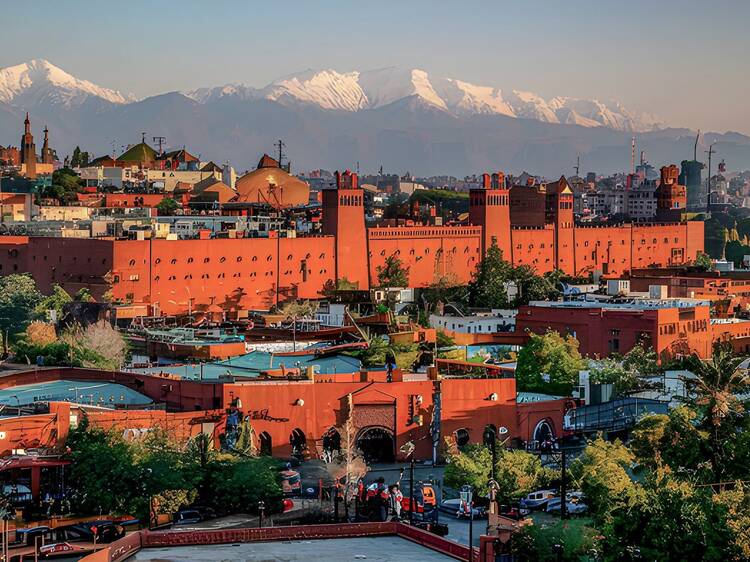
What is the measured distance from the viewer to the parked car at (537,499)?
90.2 feet

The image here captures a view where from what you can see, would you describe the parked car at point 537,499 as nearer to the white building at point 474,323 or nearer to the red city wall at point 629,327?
the red city wall at point 629,327

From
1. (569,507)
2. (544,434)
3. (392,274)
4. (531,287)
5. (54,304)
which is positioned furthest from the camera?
(392,274)

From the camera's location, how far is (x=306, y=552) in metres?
20.3

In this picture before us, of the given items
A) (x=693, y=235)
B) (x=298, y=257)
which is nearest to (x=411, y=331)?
(x=298, y=257)

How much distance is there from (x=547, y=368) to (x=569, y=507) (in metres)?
11.1

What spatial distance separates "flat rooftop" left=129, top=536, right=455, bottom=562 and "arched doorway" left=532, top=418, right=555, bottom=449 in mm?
12085

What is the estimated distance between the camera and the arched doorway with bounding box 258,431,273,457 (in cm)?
3042

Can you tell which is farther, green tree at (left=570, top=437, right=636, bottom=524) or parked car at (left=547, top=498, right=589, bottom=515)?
parked car at (left=547, top=498, right=589, bottom=515)

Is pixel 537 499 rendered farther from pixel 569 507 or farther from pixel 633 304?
pixel 633 304

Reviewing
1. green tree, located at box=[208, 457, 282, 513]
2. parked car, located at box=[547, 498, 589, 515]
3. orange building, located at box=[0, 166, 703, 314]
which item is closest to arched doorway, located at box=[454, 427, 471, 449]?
parked car, located at box=[547, 498, 589, 515]

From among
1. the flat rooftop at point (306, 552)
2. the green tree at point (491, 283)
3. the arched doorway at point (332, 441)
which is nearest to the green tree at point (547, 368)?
the arched doorway at point (332, 441)

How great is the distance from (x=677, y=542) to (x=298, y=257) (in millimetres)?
42507

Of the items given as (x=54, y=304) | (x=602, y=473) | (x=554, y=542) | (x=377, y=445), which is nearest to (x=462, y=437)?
(x=377, y=445)

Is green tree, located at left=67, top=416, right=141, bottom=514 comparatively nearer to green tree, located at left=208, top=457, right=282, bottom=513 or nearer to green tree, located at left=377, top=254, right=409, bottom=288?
green tree, located at left=208, top=457, right=282, bottom=513
